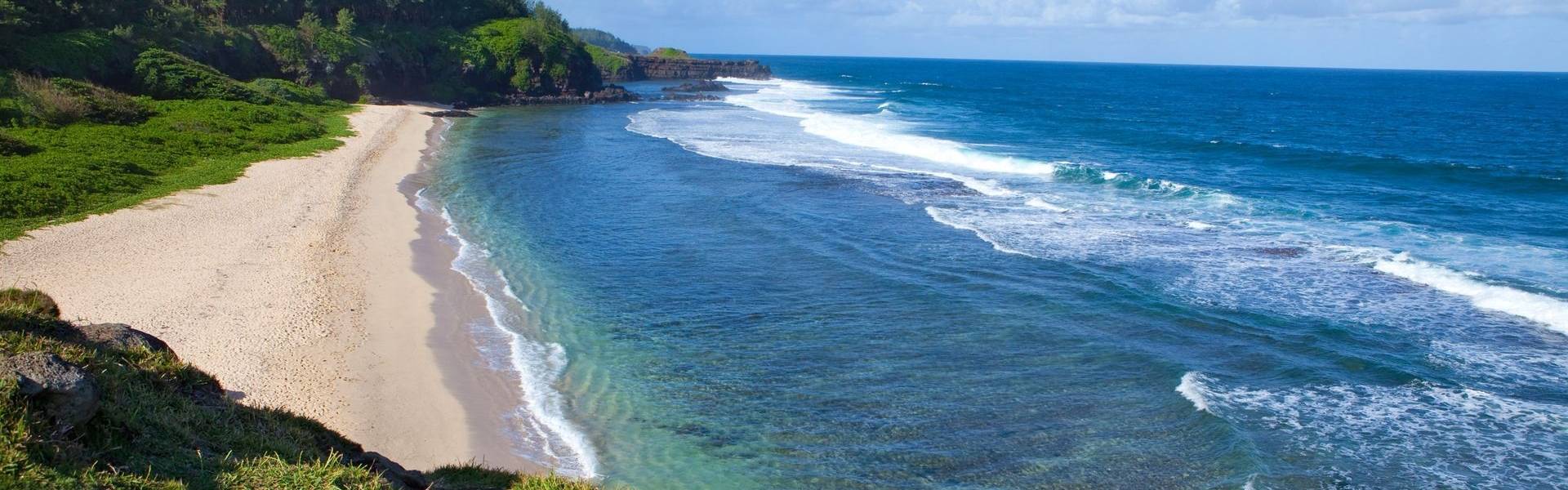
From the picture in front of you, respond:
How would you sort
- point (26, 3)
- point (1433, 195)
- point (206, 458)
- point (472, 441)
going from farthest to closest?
point (26, 3) → point (1433, 195) → point (472, 441) → point (206, 458)

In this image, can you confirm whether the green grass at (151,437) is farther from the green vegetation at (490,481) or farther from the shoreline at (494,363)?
the shoreline at (494,363)

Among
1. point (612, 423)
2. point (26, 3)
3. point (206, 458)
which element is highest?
point (26, 3)

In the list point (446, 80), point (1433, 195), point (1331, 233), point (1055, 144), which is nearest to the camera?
point (1331, 233)

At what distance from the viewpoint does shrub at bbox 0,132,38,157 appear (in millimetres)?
25125

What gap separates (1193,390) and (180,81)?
41.9 m

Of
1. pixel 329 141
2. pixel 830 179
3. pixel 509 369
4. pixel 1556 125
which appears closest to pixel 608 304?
pixel 509 369

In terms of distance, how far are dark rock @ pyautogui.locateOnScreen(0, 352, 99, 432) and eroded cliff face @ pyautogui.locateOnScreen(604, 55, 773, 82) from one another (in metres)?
97.6

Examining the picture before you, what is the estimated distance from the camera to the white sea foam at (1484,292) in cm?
1711

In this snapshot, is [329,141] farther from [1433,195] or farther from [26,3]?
[1433,195]

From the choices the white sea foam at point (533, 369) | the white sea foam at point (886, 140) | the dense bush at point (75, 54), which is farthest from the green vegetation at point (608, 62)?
the white sea foam at point (533, 369)

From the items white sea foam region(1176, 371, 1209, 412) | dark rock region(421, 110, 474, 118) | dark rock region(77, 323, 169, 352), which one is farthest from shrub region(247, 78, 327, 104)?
white sea foam region(1176, 371, 1209, 412)

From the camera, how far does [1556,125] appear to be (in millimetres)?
58500

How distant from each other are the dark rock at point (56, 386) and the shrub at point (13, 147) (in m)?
24.5

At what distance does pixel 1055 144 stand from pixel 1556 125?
38.1 metres
